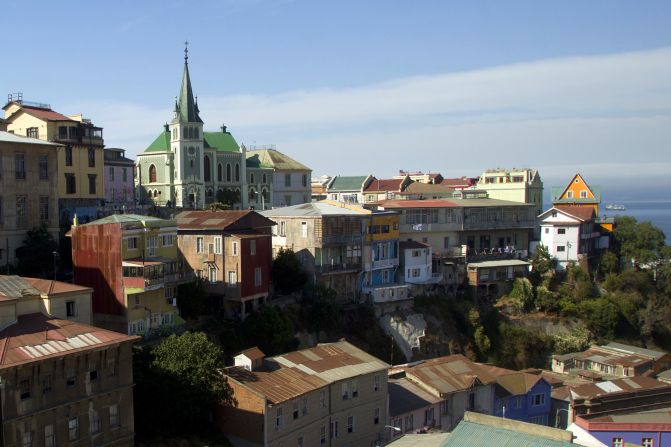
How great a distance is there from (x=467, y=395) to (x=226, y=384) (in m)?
14.7

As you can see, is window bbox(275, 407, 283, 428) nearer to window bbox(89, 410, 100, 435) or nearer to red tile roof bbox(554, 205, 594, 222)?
window bbox(89, 410, 100, 435)

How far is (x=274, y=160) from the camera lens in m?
81.8

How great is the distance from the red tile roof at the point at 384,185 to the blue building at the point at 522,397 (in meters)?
44.2

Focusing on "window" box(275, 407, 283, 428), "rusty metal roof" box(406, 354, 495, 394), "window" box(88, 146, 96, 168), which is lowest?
"rusty metal roof" box(406, 354, 495, 394)

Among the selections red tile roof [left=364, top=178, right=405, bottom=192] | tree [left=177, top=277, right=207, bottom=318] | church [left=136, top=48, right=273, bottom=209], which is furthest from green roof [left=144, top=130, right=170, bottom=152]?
tree [left=177, top=277, right=207, bottom=318]

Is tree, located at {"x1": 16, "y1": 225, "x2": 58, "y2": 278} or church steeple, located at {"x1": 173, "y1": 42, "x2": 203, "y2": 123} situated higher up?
church steeple, located at {"x1": 173, "y1": 42, "x2": 203, "y2": 123}

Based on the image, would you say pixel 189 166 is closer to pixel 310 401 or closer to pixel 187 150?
pixel 187 150

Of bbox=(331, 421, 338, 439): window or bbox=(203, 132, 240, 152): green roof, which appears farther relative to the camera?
bbox=(203, 132, 240, 152): green roof

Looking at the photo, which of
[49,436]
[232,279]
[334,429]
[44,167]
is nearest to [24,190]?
[44,167]

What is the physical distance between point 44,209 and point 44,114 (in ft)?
34.9

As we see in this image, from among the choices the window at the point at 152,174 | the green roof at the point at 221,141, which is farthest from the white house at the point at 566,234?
the window at the point at 152,174

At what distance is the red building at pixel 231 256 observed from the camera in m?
42.3

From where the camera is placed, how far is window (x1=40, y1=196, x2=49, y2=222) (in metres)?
43.7

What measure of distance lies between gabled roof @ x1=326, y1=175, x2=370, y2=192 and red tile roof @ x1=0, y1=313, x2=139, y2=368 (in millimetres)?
61321
